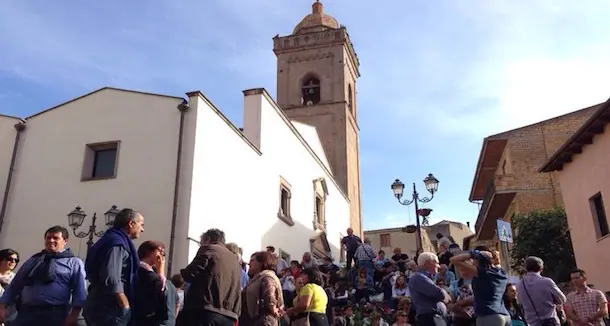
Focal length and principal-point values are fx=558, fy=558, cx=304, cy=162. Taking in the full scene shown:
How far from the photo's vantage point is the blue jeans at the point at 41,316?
490 centimetres

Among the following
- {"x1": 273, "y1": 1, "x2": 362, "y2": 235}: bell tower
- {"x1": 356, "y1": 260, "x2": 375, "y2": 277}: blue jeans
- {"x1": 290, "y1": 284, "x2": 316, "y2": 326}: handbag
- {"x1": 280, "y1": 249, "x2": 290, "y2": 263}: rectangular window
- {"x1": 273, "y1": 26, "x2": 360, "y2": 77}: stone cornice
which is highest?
{"x1": 273, "y1": 26, "x2": 360, "y2": 77}: stone cornice

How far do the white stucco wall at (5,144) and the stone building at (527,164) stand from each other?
18.1m

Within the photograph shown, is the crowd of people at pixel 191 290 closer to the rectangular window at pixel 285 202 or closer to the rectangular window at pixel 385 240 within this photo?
the rectangular window at pixel 285 202

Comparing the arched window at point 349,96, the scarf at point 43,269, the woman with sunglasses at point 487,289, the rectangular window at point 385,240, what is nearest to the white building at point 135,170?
the scarf at point 43,269

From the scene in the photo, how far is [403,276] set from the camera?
12.9 metres

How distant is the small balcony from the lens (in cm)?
2378

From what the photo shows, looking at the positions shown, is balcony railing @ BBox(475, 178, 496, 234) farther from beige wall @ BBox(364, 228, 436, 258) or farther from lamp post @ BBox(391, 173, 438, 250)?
beige wall @ BBox(364, 228, 436, 258)

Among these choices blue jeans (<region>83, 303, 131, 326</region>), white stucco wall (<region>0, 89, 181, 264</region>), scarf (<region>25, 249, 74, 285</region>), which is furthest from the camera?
white stucco wall (<region>0, 89, 181, 264</region>)

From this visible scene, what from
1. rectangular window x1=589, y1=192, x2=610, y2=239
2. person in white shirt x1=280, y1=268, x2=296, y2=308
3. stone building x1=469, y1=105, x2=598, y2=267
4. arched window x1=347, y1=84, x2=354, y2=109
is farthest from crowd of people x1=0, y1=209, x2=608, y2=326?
arched window x1=347, y1=84, x2=354, y2=109

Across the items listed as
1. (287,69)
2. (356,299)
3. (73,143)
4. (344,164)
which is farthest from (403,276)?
(287,69)

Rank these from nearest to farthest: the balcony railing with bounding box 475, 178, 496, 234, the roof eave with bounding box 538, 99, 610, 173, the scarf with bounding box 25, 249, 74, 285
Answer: the scarf with bounding box 25, 249, 74, 285
the roof eave with bounding box 538, 99, 610, 173
the balcony railing with bounding box 475, 178, 496, 234

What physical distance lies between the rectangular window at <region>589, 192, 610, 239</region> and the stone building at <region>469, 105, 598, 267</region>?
623cm

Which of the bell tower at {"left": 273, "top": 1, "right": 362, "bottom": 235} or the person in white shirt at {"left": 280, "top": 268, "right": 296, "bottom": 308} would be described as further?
the bell tower at {"left": 273, "top": 1, "right": 362, "bottom": 235}

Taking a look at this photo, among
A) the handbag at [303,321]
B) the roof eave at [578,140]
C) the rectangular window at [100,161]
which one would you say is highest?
the roof eave at [578,140]
